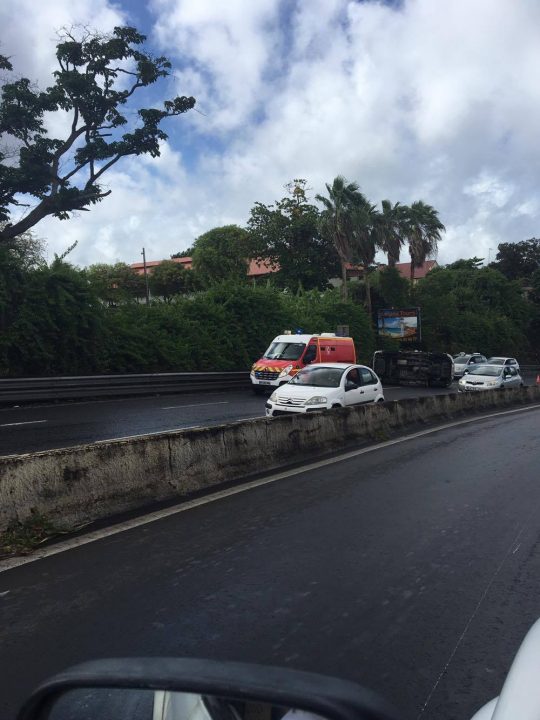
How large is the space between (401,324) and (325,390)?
33.3 metres

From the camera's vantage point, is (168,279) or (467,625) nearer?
(467,625)

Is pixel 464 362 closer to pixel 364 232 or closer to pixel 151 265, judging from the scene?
pixel 364 232

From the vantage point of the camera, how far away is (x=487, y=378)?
30.9 metres

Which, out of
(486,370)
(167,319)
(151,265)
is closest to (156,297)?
(167,319)

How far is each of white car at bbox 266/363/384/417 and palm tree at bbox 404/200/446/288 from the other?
39119 mm

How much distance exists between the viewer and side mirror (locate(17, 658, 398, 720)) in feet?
4.04

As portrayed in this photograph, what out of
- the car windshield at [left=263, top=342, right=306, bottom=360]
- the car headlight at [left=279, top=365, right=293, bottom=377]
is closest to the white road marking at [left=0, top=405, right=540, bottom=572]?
the car headlight at [left=279, top=365, right=293, bottom=377]

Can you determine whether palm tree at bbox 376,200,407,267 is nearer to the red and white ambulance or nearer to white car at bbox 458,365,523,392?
white car at bbox 458,365,523,392

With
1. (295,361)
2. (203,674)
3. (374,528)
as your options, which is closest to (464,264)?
(295,361)

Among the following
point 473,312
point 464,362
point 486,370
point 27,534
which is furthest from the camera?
point 473,312

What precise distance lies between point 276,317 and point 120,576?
3031 centimetres

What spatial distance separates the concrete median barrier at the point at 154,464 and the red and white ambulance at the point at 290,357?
10766mm

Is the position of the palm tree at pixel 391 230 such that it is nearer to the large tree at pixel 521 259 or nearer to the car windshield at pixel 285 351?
the car windshield at pixel 285 351

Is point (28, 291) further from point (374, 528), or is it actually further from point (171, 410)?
point (374, 528)
